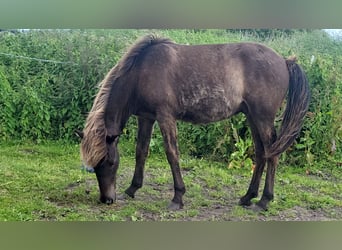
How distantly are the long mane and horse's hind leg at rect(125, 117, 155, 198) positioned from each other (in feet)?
1.02

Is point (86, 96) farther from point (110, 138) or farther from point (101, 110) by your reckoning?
point (110, 138)

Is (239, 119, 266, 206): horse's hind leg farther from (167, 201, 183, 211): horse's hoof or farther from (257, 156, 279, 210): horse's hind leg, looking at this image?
(167, 201, 183, 211): horse's hoof

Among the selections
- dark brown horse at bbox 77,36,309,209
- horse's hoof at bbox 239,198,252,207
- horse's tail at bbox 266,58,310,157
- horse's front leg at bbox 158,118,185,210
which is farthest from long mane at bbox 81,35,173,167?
horse's hoof at bbox 239,198,252,207

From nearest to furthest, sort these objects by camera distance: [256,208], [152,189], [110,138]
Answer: [110,138] → [256,208] → [152,189]

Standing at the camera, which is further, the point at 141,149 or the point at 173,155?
the point at 141,149

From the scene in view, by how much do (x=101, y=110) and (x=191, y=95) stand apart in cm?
63

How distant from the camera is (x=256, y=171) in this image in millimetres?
3898

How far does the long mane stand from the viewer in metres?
3.69

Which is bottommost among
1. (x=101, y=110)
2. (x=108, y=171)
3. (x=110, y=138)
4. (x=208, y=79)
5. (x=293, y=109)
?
(x=108, y=171)

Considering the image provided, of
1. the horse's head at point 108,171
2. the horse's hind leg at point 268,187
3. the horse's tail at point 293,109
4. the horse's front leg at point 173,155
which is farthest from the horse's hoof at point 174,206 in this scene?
the horse's tail at point 293,109

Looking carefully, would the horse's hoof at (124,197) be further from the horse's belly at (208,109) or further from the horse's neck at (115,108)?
the horse's belly at (208,109)

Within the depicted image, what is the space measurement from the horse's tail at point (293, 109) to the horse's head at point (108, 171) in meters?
1.07

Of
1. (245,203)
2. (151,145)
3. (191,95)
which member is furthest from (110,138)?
(245,203)
